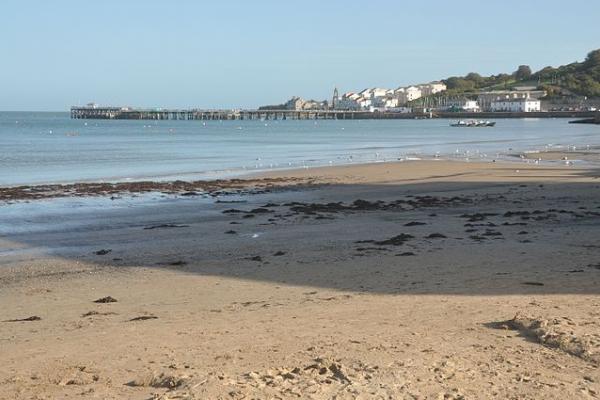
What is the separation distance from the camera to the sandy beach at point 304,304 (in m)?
4.39

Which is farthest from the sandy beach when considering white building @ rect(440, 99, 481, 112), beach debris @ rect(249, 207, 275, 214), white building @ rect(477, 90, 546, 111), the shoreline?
white building @ rect(477, 90, 546, 111)

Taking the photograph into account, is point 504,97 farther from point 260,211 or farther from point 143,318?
point 143,318

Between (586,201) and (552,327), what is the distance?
431 inches

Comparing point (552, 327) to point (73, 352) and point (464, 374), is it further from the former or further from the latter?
point (73, 352)

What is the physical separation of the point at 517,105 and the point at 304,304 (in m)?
176

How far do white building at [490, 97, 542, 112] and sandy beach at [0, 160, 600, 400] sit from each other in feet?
541

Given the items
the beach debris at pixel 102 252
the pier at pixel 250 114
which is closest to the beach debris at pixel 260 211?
the beach debris at pixel 102 252

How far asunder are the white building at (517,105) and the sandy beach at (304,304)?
164849 mm

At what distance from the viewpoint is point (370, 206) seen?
1534 centimetres

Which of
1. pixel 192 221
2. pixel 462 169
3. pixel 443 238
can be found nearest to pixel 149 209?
pixel 192 221

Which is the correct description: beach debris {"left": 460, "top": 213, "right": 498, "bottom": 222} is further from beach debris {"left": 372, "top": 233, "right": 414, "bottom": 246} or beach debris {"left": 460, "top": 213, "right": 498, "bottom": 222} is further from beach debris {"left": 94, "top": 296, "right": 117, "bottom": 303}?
beach debris {"left": 94, "top": 296, "right": 117, "bottom": 303}

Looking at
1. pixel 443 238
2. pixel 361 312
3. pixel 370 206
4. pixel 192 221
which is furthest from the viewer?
pixel 370 206

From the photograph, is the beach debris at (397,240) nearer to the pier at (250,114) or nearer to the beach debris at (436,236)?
the beach debris at (436,236)

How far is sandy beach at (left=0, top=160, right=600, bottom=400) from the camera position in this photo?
4.39 metres
